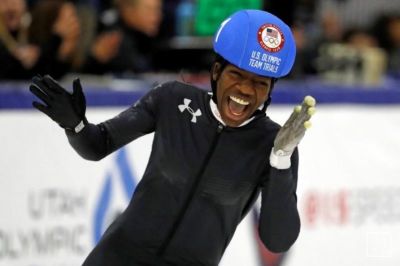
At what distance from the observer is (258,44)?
301 cm

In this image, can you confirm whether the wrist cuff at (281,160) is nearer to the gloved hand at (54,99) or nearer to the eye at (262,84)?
the eye at (262,84)

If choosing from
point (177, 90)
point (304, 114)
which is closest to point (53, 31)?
point (177, 90)

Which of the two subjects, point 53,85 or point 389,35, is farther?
point 389,35

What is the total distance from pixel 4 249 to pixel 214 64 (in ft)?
7.78

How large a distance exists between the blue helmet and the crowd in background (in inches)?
124

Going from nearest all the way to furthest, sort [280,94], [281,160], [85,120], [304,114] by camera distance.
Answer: [304,114], [281,160], [85,120], [280,94]


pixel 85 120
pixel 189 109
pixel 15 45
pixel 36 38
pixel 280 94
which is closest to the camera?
pixel 85 120

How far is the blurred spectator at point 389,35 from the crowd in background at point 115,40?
0.40 metres

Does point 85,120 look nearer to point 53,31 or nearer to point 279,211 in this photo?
point 279,211

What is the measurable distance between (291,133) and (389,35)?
7.66m

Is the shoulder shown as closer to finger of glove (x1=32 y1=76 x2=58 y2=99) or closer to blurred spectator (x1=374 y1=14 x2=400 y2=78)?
finger of glove (x1=32 y1=76 x2=58 y2=99)

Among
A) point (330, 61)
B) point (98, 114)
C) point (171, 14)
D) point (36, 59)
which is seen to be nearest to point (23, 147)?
point (98, 114)

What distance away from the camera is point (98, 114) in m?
5.36

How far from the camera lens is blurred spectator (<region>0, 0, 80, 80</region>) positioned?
596 centimetres
